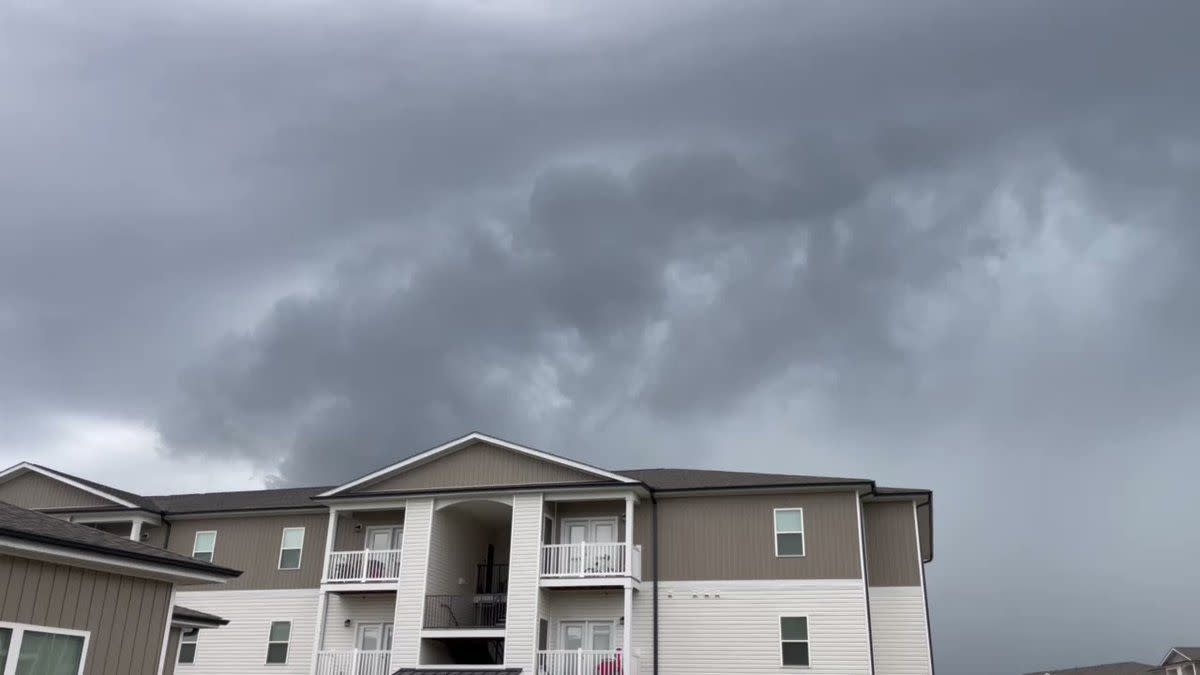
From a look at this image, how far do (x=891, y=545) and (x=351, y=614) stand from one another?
16.0 m

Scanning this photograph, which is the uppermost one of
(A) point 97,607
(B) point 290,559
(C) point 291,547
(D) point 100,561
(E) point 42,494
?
(E) point 42,494

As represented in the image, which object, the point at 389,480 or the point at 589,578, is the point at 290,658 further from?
the point at 589,578

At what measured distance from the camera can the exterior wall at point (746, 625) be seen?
2555 cm

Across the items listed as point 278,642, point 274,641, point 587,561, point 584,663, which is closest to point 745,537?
point 587,561

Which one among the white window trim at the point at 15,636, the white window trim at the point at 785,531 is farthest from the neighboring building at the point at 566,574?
the white window trim at the point at 15,636

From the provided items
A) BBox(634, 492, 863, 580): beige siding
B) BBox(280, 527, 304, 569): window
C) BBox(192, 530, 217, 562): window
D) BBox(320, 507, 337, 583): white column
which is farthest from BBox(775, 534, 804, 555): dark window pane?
BBox(192, 530, 217, 562): window

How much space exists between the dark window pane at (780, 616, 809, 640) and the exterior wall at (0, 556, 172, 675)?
17.0 metres

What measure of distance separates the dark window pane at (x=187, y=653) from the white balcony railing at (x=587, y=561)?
475 inches

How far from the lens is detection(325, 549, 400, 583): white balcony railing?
29234mm

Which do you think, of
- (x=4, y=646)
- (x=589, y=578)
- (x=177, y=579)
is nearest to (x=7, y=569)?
(x=4, y=646)

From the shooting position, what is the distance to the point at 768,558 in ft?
88.7

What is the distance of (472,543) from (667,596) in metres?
7.34

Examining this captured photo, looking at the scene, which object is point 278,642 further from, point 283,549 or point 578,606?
point 578,606

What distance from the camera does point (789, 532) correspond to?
27.2 metres
